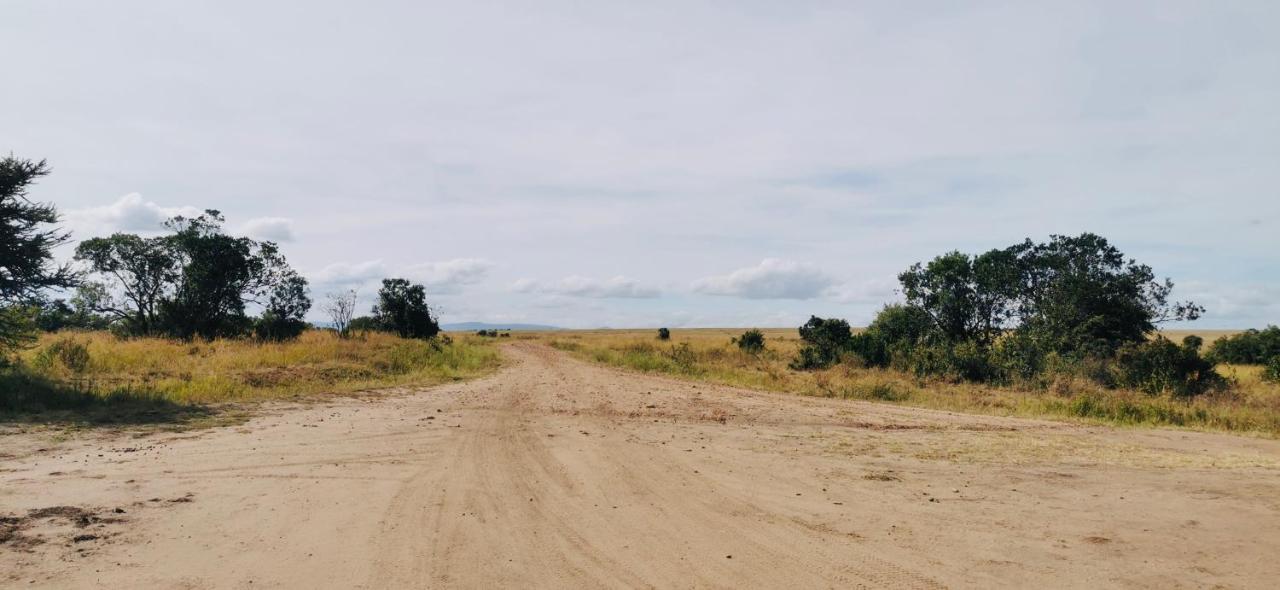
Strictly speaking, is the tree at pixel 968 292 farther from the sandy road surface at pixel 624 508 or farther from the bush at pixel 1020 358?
the sandy road surface at pixel 624 508

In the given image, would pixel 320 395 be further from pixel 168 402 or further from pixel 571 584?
pixel 571 584

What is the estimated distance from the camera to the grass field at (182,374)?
11.8 m

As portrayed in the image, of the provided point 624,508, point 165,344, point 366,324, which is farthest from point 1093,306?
point 366,324

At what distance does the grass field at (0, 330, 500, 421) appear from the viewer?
38.5 feet

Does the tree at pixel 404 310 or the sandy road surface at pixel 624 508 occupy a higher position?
the tree at pixel 404 310

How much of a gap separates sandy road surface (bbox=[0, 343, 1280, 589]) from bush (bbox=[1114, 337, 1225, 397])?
297 inches

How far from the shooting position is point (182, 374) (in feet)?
51.5

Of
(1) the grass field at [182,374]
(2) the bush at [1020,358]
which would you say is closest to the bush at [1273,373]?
(2) the bush at [1020,358]

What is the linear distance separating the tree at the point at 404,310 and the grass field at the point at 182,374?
19.6m

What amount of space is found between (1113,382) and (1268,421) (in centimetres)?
611

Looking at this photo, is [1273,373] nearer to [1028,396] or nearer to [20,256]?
[1028,396]

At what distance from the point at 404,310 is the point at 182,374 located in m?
29.2

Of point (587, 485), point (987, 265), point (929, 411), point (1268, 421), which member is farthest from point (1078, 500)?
point (987, 265)

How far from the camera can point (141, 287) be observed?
105 ft
